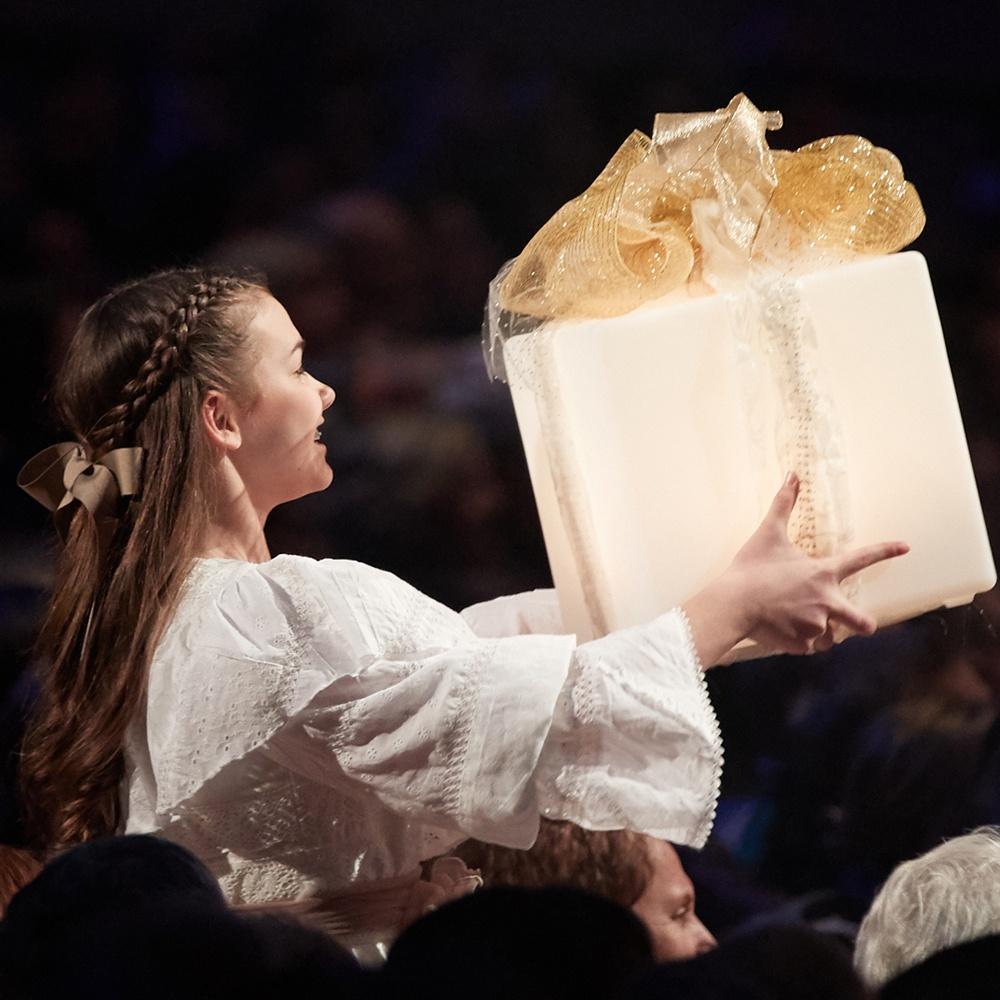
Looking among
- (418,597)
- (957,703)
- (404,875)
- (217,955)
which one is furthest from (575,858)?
(217,955)

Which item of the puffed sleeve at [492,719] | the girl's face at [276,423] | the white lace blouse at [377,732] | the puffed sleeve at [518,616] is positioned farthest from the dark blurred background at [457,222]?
the puffed sleeve at [492,719]

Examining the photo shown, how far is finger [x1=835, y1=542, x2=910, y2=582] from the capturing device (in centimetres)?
161

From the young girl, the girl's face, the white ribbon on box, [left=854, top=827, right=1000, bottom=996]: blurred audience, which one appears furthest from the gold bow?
[left=854, top=827, right=1000, bottom=996]: blurred audience

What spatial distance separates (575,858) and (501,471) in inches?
30.1

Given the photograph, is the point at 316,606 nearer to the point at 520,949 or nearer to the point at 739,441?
the point at 739,441

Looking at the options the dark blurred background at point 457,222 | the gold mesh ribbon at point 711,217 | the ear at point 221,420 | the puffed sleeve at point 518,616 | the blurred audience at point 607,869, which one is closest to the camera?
the gold mesh ribbon at point 711,217

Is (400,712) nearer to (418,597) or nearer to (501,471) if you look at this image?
(418,597)

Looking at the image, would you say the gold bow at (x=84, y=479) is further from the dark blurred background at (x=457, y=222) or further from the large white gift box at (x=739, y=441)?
the dark blurred background at (x=457, y=222)

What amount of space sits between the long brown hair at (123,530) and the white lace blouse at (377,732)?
0.04 metres

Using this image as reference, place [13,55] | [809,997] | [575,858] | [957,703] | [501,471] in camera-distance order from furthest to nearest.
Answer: [957,703] → [501,471] → [13,55] → [575,858] → [809,997]

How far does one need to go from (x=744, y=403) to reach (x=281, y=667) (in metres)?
0.57

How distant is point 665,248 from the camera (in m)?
1.73

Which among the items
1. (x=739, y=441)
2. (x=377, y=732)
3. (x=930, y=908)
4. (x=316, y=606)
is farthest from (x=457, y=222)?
(x=930, y=908)

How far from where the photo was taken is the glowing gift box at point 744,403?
5.51 ft
